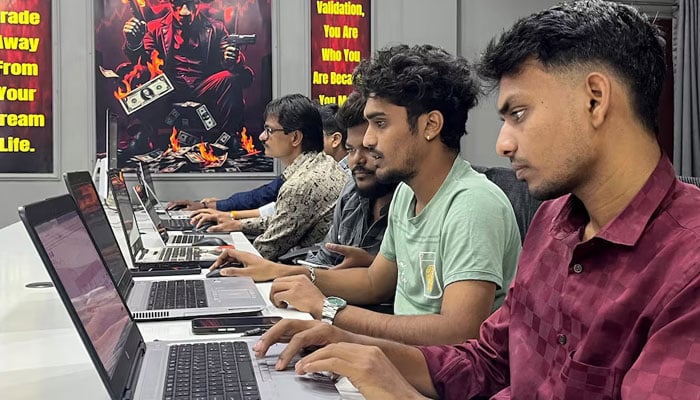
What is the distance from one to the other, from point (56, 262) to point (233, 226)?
233 cm

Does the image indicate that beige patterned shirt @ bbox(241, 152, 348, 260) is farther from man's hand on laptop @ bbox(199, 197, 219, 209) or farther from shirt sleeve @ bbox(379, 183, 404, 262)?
man's hand on laptop @ bbox(199, 197, 219, 209)

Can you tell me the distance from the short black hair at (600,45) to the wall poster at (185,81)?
3878mm

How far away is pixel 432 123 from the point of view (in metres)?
1.73

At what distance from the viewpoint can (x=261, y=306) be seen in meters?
1.54

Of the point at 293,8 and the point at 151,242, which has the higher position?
the point at 293,8

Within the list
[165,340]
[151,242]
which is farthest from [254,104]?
[165,340]

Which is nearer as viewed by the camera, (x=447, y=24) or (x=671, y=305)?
(x=671, y=305)

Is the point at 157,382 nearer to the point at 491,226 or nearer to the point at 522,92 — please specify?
the point at 522,92

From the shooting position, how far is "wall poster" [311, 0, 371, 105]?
4.84 metres

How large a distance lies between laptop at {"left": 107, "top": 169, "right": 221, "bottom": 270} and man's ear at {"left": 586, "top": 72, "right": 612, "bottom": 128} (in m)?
1.50

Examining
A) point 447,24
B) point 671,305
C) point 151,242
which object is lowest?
point 151,242

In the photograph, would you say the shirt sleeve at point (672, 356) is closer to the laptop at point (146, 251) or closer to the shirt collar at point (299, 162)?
the laptop at point (146, 251)

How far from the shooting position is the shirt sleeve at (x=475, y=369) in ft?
3.92

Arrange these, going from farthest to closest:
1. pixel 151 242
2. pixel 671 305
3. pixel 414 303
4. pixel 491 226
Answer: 1. pixel 151 242
2. pixel 414 303
3. pixel 491 226
4. pixel 671 305
